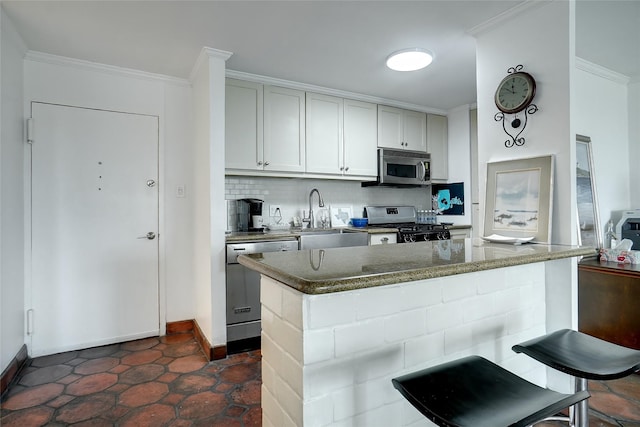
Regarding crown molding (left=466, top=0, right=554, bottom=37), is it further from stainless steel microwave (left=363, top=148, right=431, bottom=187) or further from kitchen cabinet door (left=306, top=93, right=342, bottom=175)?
stainless steel microwave (left=363, top=148, right=431, bottom=187)

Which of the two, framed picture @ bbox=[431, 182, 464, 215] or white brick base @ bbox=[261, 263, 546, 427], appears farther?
framed picture @ bbox=[431, 182, 464, 215]

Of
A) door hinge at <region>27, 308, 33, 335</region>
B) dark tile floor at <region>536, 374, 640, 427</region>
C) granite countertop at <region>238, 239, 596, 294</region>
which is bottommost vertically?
dark tile floor at <region>536, 374, 640, 427</region>

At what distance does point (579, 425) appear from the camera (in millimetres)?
1257

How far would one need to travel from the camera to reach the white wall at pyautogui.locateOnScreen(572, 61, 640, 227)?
3139 mm

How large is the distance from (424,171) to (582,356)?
3179mm

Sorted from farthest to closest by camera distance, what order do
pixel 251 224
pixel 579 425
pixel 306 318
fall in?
pixel 251 224, pixel 579 425, pixel 306 318

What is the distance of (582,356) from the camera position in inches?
45.3

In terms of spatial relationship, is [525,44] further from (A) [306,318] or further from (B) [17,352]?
(B) [17,352]

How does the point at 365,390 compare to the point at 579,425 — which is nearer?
the point at 365,390

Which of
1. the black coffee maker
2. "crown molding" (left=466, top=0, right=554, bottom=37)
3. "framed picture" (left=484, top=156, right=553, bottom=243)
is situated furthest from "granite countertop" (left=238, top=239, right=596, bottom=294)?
the black coffee maker

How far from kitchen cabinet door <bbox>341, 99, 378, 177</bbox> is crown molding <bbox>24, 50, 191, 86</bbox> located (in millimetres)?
1660

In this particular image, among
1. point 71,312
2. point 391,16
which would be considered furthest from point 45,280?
point 391,16

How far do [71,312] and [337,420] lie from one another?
2.76m

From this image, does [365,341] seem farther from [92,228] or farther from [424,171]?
[424,171]
